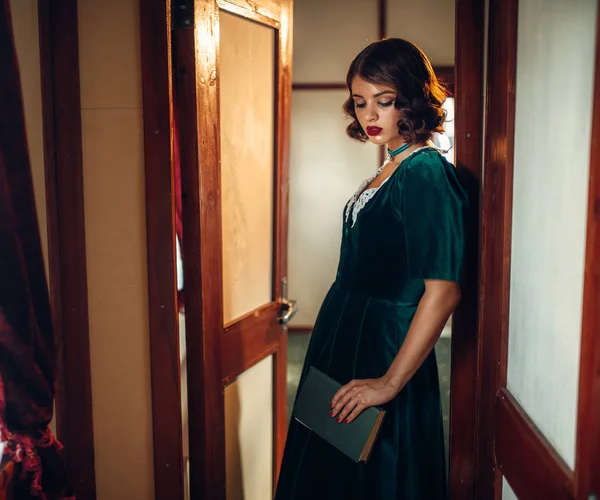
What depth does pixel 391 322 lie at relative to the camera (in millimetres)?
1440

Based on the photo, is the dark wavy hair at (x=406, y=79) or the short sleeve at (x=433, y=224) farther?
the dark wavy hair at (x=406, y=79)

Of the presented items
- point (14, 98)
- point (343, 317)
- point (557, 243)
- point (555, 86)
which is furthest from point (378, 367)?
point (14, 98)

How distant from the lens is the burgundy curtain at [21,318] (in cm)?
137

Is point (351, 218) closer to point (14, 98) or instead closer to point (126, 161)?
point (126, 161)

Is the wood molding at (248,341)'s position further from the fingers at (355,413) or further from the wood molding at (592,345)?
the wood molding at (592,345)

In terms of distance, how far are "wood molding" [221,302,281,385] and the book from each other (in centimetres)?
41

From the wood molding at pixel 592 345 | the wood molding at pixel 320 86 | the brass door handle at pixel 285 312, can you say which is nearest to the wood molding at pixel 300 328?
the wood molding at pixel 320 86

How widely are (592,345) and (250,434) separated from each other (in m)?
1.56

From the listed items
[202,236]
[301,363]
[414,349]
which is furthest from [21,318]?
[301,363]

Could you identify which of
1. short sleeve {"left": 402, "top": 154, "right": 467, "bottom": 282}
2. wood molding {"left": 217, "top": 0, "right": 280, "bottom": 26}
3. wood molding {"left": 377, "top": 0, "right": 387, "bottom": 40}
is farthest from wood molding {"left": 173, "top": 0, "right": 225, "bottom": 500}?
wood molding {"left": 377, "top": 0, "right": 387, "bottom": 40}

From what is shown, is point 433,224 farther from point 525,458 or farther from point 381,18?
point 381,18

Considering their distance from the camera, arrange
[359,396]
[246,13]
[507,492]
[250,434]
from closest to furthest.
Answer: [507,492] → [359,396] → [246,13] → [250,434]

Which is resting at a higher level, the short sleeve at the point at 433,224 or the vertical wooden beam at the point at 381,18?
the vertical wooden beam at the point at 381,18

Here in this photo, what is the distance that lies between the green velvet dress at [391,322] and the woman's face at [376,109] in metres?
0.13
